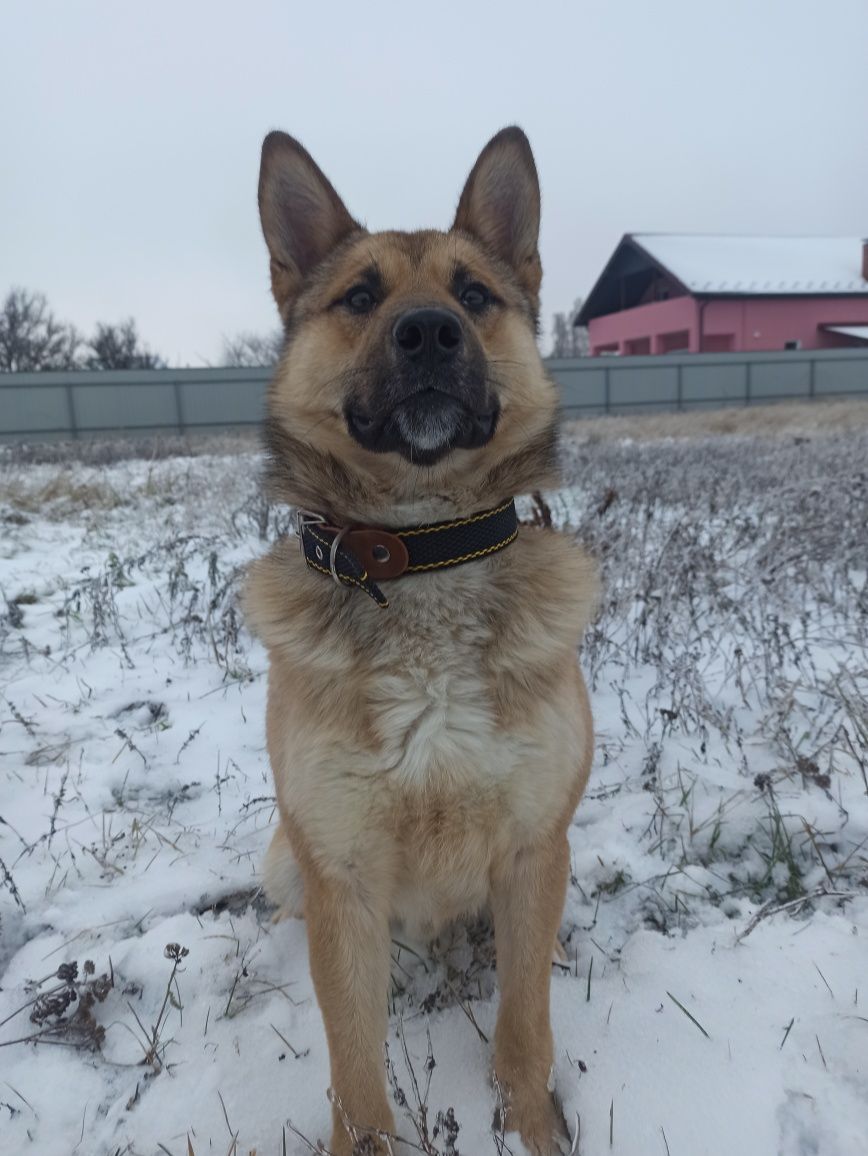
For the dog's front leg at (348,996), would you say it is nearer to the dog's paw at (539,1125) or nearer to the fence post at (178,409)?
the dog's paw at (539,1125)

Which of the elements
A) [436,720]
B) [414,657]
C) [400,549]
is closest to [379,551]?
[400,549]

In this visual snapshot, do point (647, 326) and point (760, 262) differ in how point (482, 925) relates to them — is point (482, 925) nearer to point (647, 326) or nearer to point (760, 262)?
point (647, 326)

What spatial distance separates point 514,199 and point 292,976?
261cm

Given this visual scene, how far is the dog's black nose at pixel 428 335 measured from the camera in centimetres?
181

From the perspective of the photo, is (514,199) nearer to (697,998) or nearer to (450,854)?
(450,854)

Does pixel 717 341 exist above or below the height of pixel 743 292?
below

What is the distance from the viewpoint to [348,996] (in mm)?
1713

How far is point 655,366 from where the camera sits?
1098 inches

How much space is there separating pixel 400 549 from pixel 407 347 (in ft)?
1.72

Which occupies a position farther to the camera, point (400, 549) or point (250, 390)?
point (250, 390)

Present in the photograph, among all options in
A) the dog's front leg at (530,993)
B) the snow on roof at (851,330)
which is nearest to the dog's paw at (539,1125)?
the dog's front leg at (530,993)

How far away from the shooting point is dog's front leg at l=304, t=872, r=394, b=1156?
1695 millimetres

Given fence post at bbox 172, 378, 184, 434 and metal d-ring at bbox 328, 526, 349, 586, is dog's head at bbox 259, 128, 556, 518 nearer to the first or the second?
metal d-ring at bbox 328, 526, 349, 586

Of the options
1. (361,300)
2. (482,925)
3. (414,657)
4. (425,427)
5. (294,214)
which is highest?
(294,214)
